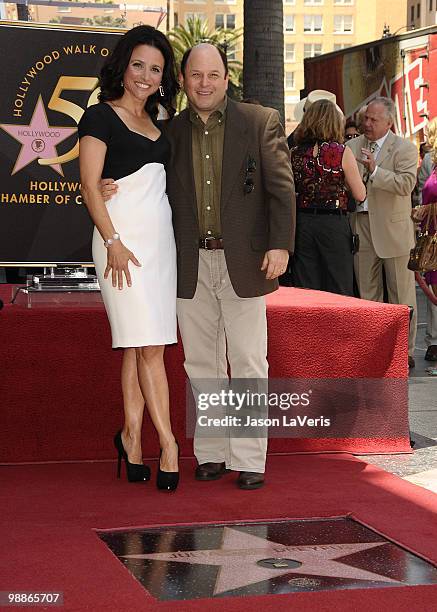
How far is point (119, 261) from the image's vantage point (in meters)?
5.13

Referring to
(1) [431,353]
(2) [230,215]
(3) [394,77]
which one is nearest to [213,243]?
(2) [230,215]

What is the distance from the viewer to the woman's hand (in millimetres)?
5129

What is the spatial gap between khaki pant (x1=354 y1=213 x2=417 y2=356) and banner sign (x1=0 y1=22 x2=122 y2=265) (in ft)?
10.0

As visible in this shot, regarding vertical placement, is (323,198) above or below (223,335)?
above

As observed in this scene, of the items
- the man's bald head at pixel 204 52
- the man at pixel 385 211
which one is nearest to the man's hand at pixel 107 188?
the man's bald head at pixel 204 52

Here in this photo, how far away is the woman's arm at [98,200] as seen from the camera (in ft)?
16.8

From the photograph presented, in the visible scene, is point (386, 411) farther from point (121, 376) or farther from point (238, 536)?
point (238, 536)

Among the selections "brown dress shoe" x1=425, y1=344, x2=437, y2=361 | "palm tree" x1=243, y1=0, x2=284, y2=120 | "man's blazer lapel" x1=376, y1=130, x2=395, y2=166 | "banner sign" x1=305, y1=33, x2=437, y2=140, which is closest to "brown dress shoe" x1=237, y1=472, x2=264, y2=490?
"man's blazer lapel" x1=376, y1=130, x2=395, y2=166

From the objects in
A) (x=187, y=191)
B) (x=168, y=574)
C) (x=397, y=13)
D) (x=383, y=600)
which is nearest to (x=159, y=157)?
(x=187, y=191)

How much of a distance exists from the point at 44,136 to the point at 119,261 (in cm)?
168

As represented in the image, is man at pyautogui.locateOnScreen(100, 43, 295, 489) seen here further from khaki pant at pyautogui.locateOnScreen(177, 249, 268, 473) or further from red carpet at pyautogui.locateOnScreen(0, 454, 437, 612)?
red carpet at pyautogui.locateOnScreen(0, 454, 437, 612)

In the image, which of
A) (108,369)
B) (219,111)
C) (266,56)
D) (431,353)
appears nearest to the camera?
(219,111)

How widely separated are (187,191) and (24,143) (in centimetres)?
155

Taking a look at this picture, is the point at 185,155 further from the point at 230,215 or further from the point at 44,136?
the point at 44,136
